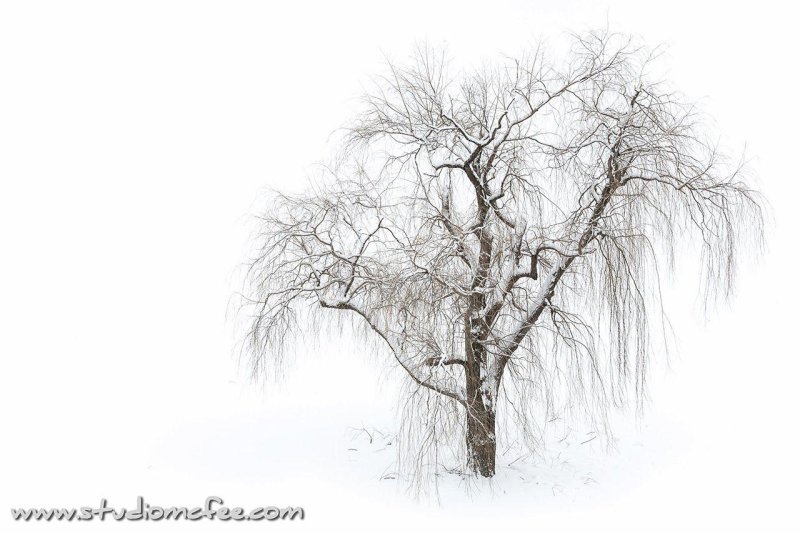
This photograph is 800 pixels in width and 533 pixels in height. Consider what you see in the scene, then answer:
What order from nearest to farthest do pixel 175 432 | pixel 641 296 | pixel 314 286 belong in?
pixel 641 296
pixel 314 286
pixel 175 432

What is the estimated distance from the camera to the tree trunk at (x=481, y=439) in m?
6.52

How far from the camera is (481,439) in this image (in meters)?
6.58

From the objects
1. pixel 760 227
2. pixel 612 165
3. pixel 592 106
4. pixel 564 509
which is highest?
pixel 592 106

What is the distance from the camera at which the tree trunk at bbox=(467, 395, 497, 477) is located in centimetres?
652

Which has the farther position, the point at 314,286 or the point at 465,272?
the point at 314,286

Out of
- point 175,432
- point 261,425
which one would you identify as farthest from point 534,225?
point 175,432

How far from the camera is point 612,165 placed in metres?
6.26

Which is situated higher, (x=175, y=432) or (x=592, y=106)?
(x=592, y=106)

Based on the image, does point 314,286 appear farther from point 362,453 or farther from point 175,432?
point 175,432

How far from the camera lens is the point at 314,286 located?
23.4ft

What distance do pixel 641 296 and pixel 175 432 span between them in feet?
17.8

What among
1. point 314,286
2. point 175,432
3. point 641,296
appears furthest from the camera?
point 175,432

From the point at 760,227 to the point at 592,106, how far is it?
1.85m

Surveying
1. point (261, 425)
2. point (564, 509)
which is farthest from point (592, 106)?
point (261, 425)
